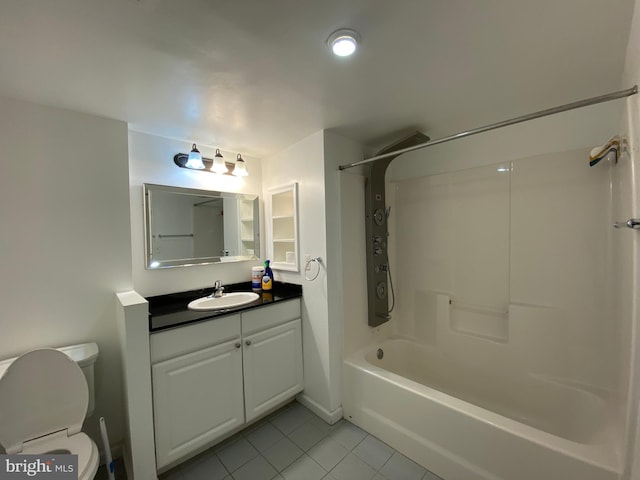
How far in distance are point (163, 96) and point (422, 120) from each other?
165 cm

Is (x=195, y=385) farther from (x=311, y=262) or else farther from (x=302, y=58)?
(x=302, y=58)

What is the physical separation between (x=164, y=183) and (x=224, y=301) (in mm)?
1050

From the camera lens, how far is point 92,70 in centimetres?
119

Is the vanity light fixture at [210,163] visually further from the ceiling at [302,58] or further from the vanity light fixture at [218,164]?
the ceiling at [302,58]

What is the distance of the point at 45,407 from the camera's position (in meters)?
1.22

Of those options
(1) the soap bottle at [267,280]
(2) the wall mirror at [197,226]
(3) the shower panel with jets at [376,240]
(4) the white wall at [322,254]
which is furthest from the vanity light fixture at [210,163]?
(3) the shower panel with jets at [376,240]

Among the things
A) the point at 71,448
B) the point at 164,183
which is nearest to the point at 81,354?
the point at 71,448

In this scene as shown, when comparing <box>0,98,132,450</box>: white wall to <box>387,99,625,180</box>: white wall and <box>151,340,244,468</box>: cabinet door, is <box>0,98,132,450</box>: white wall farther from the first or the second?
<box>387,99,625,180</box>: white wall

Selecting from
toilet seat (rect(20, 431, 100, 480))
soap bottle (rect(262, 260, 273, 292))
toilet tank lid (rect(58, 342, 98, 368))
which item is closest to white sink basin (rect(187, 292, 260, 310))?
soap bottle (rect(262, 260, 273, 292))

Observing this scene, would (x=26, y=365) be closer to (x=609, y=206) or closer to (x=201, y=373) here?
(x=201, y=373)

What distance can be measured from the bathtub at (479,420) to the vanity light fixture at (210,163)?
1.86m

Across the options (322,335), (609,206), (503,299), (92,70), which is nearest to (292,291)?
(322,335)

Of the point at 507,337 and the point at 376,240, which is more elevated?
the point at 376,240

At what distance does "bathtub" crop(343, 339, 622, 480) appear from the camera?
3.89 ft
